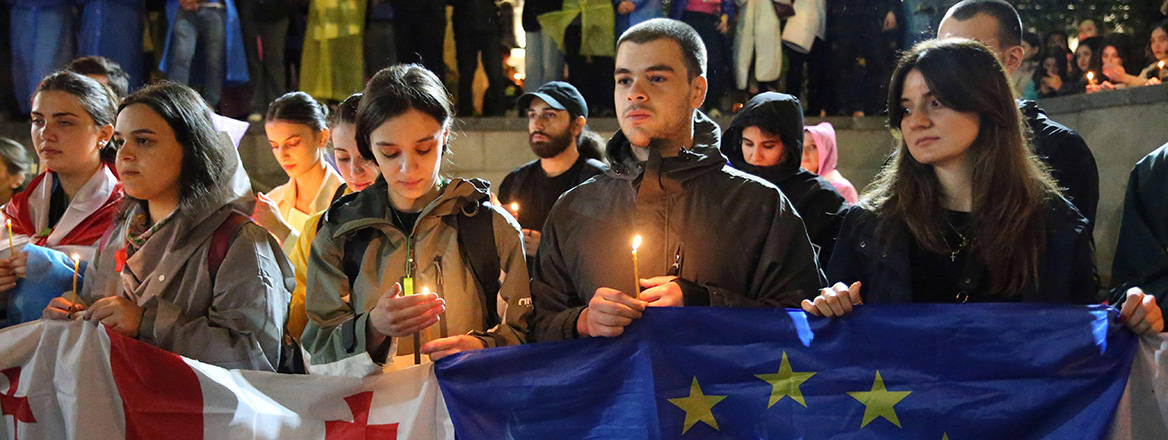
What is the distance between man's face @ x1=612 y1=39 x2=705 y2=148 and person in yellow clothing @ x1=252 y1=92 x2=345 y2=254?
2.77 m

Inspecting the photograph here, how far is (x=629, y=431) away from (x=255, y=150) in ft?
22.9

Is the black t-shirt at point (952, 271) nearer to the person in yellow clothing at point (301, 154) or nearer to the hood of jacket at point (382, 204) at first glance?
the hood of jacket at point (382, 204)

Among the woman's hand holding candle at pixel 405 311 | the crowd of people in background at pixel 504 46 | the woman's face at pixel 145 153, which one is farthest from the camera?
the crowd of people in background at pixel 504 46

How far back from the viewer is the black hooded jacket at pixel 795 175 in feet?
15.3

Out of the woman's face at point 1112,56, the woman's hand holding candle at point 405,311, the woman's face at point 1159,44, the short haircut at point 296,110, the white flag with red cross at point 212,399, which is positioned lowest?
the white flag with red cross at point 212,399

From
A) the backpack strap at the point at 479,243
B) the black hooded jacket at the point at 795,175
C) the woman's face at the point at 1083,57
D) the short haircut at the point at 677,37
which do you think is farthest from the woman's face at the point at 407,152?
the woman's face at the point at 1083,57

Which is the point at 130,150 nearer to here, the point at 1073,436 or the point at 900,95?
the point at 900,95

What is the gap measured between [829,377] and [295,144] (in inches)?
137

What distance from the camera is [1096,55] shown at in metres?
10.0

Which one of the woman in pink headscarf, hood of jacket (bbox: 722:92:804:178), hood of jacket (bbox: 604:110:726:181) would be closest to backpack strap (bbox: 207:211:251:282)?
hood of jacket (bbox: 604:110:726:181)

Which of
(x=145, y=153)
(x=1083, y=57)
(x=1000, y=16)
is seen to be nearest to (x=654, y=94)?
(x=145, y=153)

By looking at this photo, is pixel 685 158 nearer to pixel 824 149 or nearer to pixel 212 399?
pixel 212 399

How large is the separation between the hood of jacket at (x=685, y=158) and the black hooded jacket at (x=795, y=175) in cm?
158

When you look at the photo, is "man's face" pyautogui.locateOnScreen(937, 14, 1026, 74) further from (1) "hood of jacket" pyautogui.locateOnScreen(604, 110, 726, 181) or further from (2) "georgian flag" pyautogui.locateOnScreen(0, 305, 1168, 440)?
(2) "georgian flag" pyautogui.locateOnScreen(0, 305, 1168, 440)
